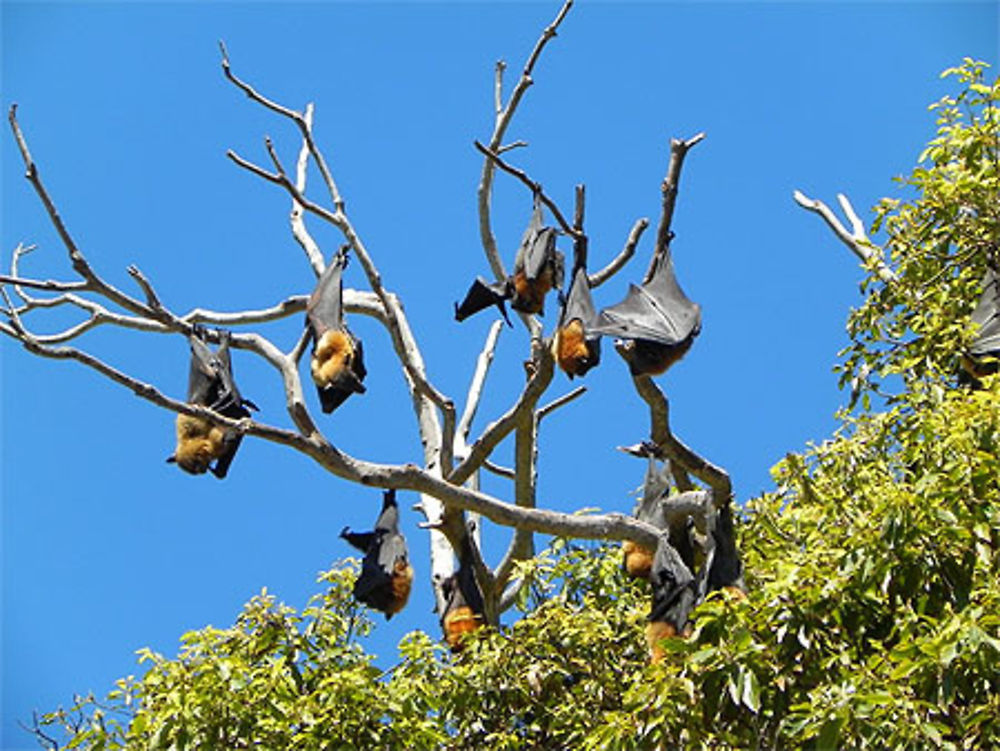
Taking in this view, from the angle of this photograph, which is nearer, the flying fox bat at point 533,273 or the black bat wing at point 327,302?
the black bat wing at point 327,302

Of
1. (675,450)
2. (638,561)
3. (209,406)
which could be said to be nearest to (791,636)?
(675,450)

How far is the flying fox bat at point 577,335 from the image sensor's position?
10.4 meters

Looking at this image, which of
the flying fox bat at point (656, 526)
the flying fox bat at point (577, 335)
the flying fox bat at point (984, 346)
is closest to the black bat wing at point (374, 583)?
the flying fox bat at point (656, 526)

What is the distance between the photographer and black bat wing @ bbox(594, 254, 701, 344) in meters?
10.1

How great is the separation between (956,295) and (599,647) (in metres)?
3.19

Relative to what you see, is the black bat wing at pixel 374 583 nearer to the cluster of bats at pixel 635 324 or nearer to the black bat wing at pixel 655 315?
the cluster of bats at pixel 635 324

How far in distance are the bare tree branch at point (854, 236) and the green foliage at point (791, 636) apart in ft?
0.37

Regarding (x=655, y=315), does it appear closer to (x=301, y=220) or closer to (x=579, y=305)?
(x=579, y=305)

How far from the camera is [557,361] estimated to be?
10.7m

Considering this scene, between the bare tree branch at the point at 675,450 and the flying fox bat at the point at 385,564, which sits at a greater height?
the flying fox bat at the point at 385,564

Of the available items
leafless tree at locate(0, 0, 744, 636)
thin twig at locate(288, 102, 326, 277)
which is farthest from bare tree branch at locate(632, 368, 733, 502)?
thin twig at locate(288, 102, 326, 277)

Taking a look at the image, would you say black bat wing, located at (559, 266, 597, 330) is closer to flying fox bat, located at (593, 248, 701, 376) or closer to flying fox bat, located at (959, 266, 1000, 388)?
flying fox bat, located at (593, 248, 701, 376)

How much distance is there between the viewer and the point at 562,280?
12516mm

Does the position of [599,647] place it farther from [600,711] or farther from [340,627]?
[340,627]
